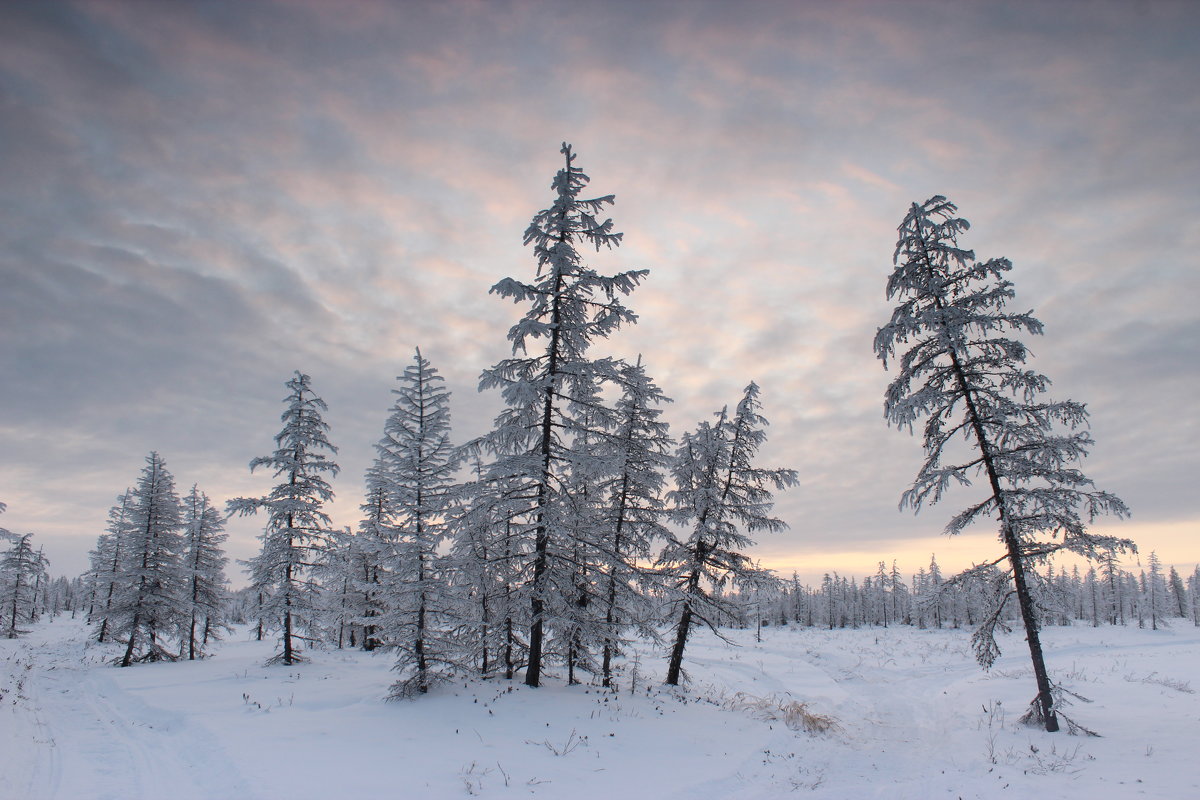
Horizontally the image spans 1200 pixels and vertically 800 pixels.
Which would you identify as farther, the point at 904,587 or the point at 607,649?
the point at 904,587

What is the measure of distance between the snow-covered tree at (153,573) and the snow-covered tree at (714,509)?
1073 inches

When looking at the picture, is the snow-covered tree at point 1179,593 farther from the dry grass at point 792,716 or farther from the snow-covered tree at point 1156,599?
the dry grass at point 792,716

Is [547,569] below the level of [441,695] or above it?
above

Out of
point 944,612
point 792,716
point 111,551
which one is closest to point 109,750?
point 792,716

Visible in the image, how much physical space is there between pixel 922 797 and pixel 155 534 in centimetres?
3583

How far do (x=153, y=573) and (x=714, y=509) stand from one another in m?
30.2

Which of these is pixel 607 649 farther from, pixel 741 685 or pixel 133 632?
pixel 133 632

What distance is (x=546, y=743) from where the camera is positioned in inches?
464

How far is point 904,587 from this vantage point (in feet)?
396

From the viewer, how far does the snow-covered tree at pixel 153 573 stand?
27391mm

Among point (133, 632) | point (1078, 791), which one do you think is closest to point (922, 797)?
point (1078, 791)

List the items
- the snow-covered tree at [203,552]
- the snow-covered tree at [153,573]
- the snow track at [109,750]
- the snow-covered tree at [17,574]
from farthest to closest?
1. the snow-covered tree at [17,574]
2. the snow-covered tree at [203,552]
3. the snow-covered tree at [153,573]
4. the snow track at [109,750]

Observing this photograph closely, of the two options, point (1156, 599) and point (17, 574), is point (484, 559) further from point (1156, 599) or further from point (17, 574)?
point (1156, 599)

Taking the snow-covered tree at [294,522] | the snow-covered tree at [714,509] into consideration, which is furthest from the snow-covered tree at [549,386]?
the snow-covered tree at [294,522]
